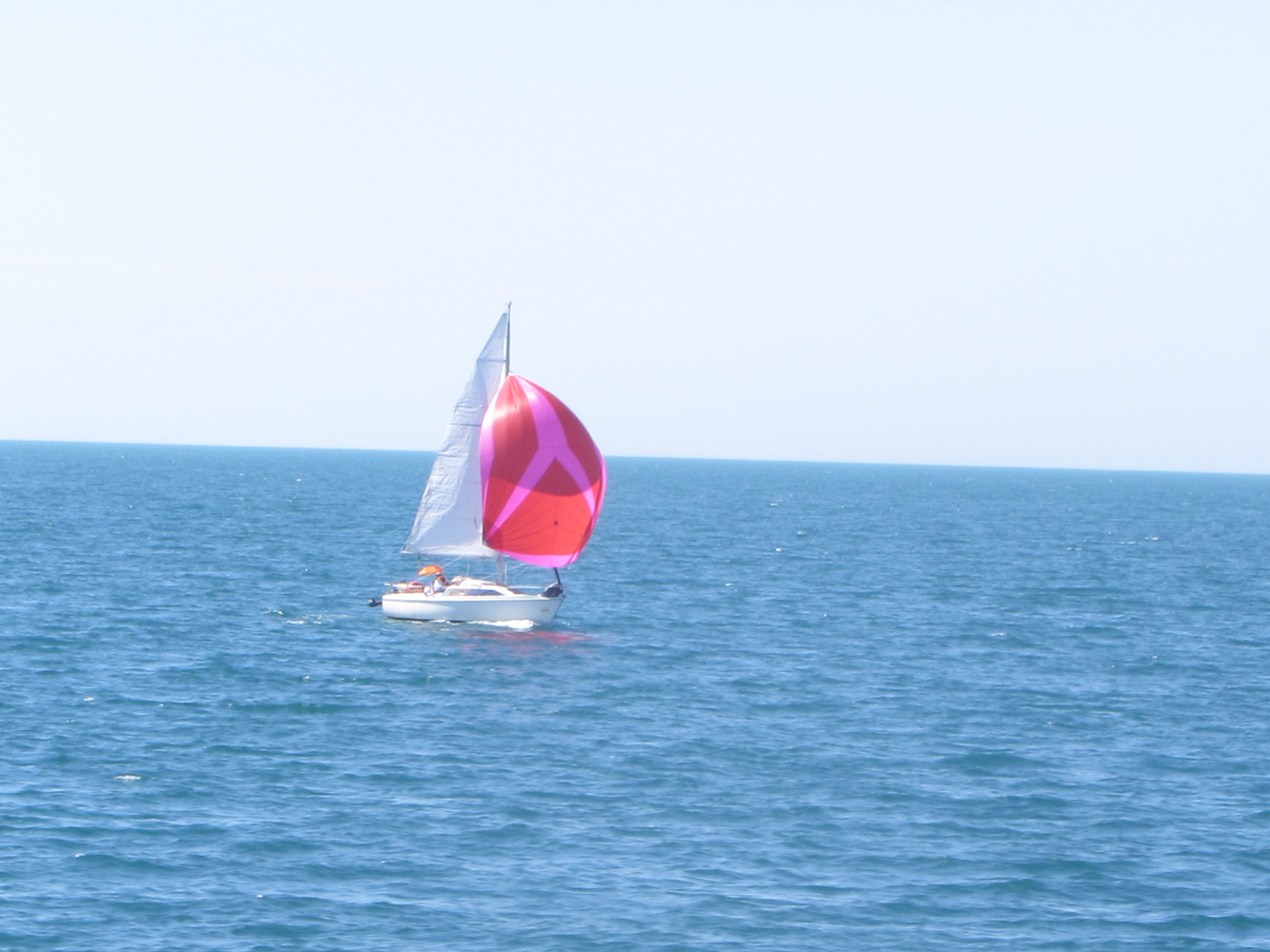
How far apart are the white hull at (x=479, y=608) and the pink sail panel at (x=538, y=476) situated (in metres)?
1.45

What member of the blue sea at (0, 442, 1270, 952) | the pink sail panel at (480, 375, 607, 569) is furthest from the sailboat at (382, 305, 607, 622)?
the blue sea at (0, 442, 1270, 952)

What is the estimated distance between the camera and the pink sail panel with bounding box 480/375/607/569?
50719 mm

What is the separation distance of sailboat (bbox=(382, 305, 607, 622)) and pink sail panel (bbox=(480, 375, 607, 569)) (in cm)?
3

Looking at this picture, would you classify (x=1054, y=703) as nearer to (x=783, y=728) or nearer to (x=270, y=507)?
(x=783, y=728)

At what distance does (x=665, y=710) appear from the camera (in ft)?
126

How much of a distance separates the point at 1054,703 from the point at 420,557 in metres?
24.3

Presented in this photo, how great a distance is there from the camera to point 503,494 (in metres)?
51.0

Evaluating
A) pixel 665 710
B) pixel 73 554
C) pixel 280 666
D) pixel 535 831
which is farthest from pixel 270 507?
pixel 535 831

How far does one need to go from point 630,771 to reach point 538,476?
20.7 meters

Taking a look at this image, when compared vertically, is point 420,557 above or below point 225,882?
above

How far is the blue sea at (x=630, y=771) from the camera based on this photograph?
75.4 feet

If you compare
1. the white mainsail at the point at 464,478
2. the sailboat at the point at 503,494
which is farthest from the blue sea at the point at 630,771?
the white mainsail at the point at 464,478

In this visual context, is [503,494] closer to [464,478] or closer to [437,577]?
[464,478]

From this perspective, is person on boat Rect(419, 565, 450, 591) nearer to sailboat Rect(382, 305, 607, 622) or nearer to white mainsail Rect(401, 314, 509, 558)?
sailboat Rect(382, 305, 607, 622)
